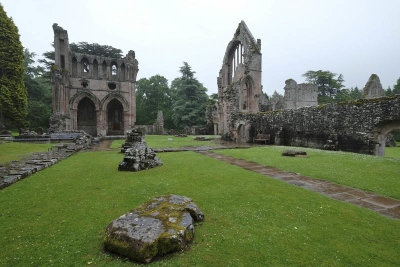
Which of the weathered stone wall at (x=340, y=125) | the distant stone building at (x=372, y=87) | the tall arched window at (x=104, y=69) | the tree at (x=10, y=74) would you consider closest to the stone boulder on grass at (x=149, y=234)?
the weathered stone wall at (x=340, y=125)

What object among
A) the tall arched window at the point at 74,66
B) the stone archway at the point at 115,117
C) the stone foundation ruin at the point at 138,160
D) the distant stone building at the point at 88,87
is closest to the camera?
the stone foundation ruin at the point at 138,160

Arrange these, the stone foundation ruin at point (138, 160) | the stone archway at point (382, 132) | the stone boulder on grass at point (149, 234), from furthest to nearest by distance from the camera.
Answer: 1. the stone archway at point (382, 132)
2. the stone foundation ruin at point (138, 160)
3. the stone boulder on grass at point (149, 234)

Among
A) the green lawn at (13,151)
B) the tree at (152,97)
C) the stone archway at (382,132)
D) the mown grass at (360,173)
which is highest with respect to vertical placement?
the tree at (152,97)

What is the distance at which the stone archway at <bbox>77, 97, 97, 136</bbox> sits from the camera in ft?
107

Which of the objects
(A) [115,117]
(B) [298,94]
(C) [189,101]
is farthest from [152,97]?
(B) [298,94]

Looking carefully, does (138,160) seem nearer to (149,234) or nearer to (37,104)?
(149,234)

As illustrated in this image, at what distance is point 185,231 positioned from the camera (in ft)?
8.95

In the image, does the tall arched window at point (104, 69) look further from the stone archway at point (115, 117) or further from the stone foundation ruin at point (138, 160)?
the stone foundation ruin at point (138, 160)

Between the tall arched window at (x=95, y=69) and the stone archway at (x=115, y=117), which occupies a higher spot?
the tall arched window at (x=95, y=69)

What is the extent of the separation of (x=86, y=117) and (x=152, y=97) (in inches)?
936

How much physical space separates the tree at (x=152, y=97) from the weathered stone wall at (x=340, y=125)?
123 ft

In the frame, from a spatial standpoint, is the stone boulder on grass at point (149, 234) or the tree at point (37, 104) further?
the tree at point (37, 104)

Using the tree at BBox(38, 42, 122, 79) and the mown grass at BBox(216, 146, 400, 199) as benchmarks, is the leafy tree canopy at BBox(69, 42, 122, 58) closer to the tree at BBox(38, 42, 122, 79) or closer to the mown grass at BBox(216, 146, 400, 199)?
the tree at BBox(38, 42, 122, 79)

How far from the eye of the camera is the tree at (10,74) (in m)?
→ 25.1
